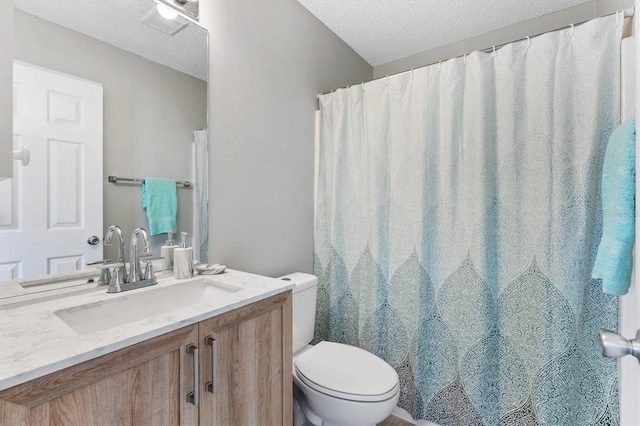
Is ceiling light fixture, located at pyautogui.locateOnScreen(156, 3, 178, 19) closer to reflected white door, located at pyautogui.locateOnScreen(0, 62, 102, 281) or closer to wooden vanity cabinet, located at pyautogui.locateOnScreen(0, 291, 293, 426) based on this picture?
reflected white door, located at pyautogui.locateOnScreen(0, 62, 102, 281)

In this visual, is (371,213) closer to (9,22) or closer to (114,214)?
(114,214)

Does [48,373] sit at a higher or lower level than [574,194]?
lower

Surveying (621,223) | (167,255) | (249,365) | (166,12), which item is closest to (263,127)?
(166,12)

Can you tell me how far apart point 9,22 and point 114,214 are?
0.63 meters

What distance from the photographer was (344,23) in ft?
6.56

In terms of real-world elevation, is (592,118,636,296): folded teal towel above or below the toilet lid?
above

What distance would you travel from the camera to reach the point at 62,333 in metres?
0.73

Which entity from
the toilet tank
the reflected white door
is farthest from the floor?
the reflected white door

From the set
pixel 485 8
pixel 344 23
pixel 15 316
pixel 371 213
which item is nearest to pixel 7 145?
pixel 15 316

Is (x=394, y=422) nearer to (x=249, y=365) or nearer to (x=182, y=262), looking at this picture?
(x=249, y=365)

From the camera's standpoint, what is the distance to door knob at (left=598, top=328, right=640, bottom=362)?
20.3 inches

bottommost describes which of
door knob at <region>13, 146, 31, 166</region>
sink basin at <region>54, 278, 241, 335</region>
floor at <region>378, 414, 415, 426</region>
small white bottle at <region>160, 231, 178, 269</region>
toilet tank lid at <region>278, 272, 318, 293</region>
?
floor at <region>378, 414, 415, 426</region>

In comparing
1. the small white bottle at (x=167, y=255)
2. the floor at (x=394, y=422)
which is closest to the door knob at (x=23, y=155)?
the small white bottle at (x=167, y=255)

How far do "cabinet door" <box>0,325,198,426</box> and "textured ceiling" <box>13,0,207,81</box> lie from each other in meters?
1.11
